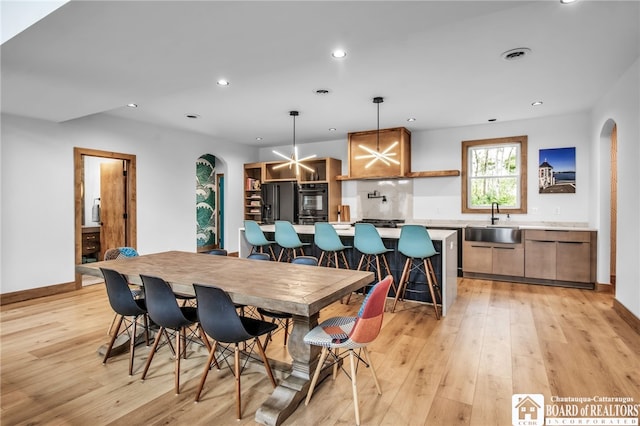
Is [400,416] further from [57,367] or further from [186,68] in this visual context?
[186,68]

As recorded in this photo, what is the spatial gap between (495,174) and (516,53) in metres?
3.13

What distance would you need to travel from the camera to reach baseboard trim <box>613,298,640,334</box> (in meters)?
3.31

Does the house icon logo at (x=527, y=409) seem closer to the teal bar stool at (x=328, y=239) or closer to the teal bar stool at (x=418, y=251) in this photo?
the teal bar stool at (x=418, y=251)

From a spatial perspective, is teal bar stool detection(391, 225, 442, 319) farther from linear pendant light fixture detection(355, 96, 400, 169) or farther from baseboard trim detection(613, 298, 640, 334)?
linear pendant light fixture detection(355, 96, 400, 169)

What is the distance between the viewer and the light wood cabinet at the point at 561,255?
16.0 feet

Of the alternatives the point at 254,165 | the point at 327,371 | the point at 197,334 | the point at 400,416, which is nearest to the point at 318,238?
the point at 197,334

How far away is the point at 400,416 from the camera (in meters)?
2.03

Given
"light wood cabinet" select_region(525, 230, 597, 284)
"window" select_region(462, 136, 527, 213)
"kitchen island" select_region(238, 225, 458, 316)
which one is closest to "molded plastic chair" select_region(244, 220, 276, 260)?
"kitchen island" select_region(238, 225, 458, 316)

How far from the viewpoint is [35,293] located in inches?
181

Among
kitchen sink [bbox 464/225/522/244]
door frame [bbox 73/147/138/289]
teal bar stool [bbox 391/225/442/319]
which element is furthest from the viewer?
kitchen sink [bbox 464/225/522/244]

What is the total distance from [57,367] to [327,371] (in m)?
2.04

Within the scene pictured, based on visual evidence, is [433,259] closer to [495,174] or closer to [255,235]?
[255,235]

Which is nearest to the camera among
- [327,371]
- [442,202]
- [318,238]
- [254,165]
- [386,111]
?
[327,371]

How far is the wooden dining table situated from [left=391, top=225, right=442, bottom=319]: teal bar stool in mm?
1413
